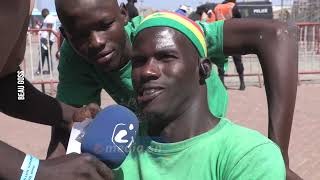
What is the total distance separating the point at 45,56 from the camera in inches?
392

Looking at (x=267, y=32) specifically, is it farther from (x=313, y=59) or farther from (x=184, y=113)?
(x=313, y=59)

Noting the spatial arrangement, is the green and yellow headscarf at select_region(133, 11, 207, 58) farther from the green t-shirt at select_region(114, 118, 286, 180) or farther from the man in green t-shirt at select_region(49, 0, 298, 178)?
the man in green t-shirt at select_region(49, 0, 298, 178)

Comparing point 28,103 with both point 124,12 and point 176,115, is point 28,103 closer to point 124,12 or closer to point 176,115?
point 124,12

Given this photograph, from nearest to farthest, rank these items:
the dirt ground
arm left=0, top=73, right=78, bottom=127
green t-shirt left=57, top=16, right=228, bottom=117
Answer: green t-shirt left=57, top=16, right=228, bottom=117 < arm left=0, top=73, right=78, bottom=127 < the dirt ground

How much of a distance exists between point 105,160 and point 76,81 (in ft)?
3.32

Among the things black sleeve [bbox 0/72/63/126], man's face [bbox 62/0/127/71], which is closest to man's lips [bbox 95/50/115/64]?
man's face [bbox 62/0/127/71]

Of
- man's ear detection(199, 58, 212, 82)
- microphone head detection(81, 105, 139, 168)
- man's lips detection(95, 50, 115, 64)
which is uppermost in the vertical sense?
man's ear detection(199, 58, 212, 82)

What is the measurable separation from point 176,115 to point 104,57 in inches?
23.0

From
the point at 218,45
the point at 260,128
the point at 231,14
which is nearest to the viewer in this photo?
the point at 218,45

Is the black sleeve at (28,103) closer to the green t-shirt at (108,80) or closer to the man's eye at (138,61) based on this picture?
the green t-shirt at (108,80)

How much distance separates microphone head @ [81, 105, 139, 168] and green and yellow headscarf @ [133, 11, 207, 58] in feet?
0.93

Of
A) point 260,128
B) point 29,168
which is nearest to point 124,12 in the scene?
point 29,168

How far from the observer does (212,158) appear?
5.31ft

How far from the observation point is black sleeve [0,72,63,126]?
2.49 m
